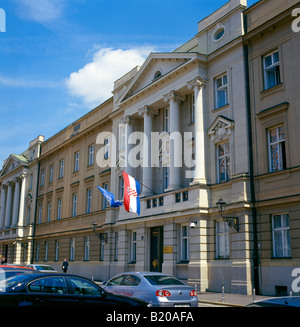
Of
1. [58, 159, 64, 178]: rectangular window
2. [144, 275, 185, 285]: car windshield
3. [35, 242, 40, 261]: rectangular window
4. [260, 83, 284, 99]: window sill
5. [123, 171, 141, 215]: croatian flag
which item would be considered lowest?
[144, 275, 185, 285]: car windshield

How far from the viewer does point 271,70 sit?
21.7 m

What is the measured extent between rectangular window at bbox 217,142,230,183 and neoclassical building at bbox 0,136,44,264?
3135cm

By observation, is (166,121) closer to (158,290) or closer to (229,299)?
(229,299)

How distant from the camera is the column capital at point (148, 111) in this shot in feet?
96.3

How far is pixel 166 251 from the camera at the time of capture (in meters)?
25.1

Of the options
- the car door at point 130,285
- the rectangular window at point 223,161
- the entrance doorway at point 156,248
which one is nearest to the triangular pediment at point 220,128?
the rectangular window at point 223,161

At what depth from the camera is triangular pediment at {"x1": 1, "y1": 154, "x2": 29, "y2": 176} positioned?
52634 millimetres

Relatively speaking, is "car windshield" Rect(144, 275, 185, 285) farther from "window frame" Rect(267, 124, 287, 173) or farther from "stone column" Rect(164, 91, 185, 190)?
"stone column" Rect(164, 91, 185, 190)

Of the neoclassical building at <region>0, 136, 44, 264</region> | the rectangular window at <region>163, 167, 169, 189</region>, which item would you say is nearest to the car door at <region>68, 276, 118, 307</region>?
the rectangular window at <region>163, 167, 169, 189</region>

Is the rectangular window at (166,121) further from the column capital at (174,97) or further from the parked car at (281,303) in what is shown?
the parked car at (281,303)

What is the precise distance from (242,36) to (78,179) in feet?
73.8

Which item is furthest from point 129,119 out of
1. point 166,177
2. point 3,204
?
point 3,204

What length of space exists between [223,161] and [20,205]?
35715 mm
